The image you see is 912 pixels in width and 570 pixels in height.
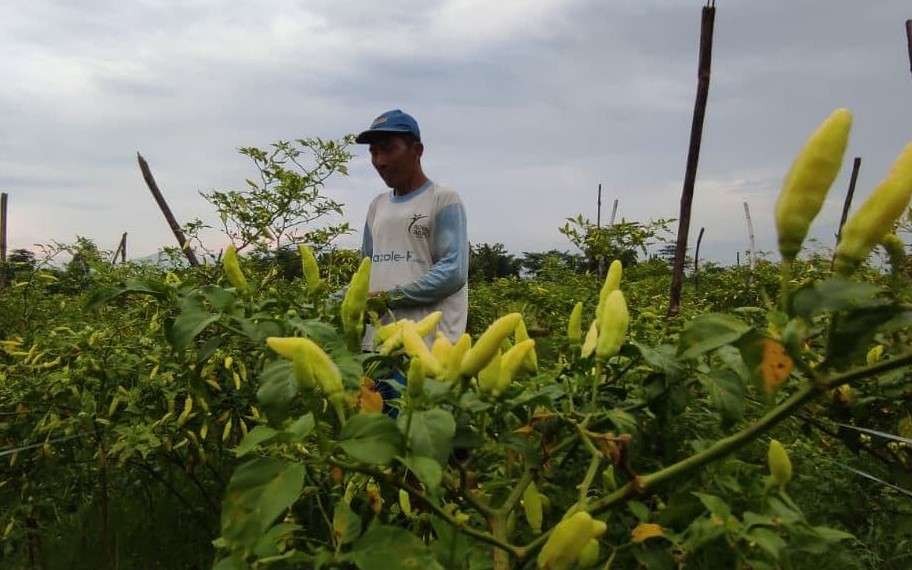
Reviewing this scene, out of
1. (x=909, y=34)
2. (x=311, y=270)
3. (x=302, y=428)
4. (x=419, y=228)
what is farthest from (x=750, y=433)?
(x=909, y=34)

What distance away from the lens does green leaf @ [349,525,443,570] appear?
71cm

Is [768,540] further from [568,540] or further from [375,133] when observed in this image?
[375,133]

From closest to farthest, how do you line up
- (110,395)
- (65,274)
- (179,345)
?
(179,345)
(110,395)
(65,274)

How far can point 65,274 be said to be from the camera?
9.91 ft

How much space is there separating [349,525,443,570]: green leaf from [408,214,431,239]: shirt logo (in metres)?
2.06

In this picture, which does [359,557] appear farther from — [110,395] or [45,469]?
[45,469]

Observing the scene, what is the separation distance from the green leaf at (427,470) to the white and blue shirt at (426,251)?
1.84 metres

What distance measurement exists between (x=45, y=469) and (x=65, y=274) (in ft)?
3.81

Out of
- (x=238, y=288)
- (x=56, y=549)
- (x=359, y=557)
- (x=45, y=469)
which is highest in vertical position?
(x=238, y=288)

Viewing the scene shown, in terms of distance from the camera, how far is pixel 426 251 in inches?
110

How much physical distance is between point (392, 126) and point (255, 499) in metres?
2.22

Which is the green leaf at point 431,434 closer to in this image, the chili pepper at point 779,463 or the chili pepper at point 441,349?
the chili pepper at point 441,349

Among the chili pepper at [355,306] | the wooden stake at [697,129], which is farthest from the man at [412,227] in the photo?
the chili pepper at [355,306]

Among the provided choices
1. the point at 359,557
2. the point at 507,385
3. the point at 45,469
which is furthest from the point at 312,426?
the point at 45,469
